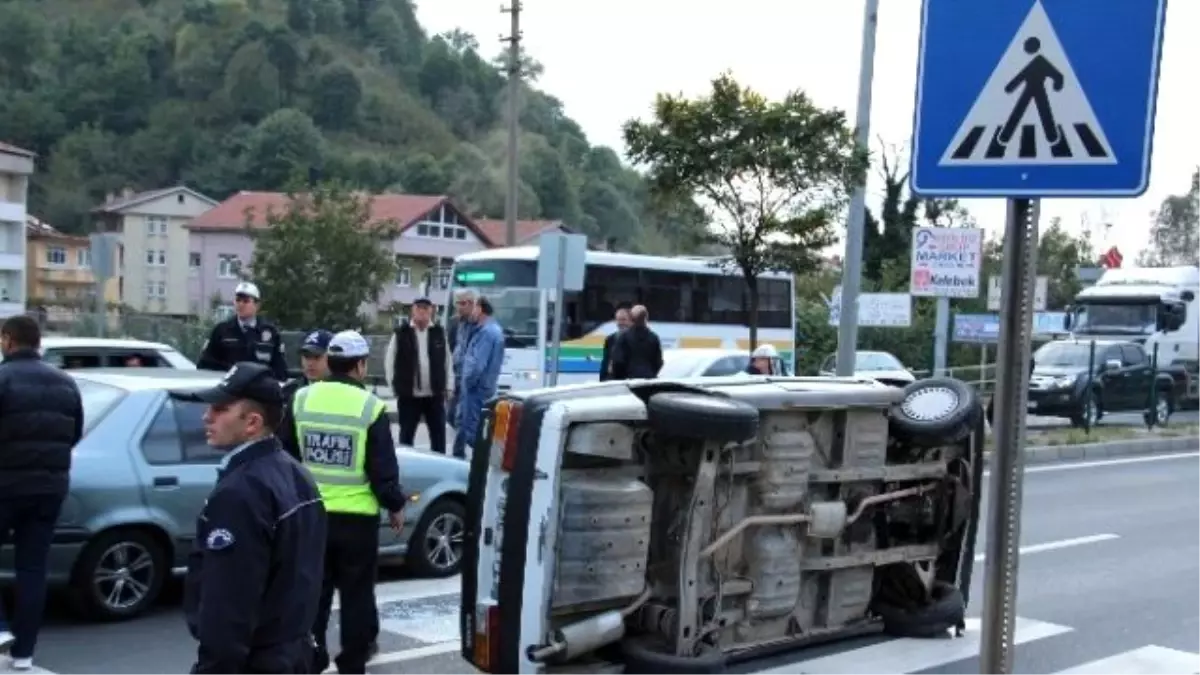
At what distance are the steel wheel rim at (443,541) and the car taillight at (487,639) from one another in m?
3.63

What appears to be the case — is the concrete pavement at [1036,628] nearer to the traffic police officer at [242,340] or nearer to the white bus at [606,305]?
the traffic police officer at [242,340]

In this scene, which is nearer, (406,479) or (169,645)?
(169,645)

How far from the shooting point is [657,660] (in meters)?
5.57

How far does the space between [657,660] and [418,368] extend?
24.6 feet

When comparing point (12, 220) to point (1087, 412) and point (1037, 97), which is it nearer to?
point (1087, 412)

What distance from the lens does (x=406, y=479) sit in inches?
348

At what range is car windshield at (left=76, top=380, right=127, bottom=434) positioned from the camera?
7.95m

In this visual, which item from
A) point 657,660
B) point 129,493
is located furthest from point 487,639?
point 129,493

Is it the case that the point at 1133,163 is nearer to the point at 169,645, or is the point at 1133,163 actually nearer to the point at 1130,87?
the point at 1130,87

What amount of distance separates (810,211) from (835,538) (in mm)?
9897

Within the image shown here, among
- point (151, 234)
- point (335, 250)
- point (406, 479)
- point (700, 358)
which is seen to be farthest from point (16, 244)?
point (406, 479)

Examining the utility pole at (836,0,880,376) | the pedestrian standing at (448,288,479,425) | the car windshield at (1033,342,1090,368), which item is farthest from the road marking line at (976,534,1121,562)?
the car windshield at (1033,342,1090,368)

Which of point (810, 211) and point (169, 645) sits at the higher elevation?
point (810, 211)

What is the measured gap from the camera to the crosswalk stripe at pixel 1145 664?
23.6 ft
